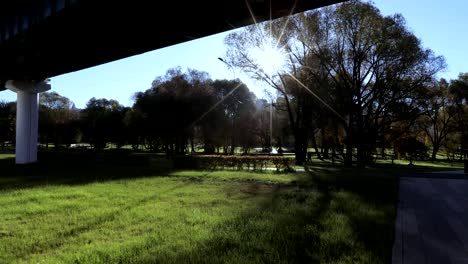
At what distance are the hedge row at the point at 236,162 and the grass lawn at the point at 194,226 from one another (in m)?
11.1

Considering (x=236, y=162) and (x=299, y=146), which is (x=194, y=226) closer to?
(x=236, y=162)

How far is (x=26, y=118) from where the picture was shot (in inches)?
1318

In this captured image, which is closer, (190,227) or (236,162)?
(190,227)

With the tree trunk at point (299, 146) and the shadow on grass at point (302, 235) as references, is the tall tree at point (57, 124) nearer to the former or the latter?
the tree trunk at point (299, 146)

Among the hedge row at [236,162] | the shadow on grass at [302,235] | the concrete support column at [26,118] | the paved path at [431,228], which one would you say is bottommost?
the paved path at [431,228]

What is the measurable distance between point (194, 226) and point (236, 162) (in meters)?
18.1

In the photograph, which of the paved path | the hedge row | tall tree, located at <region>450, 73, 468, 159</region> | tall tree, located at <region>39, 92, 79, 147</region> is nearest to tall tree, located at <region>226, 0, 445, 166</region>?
the hedge row

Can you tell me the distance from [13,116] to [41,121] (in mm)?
7805

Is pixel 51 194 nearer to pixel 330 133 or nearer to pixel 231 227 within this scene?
pixel 231 227

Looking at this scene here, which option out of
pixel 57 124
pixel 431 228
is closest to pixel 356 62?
pixel 431 228

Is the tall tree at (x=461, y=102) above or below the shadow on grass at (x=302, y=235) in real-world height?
above

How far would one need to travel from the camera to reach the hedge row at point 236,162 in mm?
25328

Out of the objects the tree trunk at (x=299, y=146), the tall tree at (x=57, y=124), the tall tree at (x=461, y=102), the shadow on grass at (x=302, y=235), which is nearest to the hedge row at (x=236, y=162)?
the tree trunk at (x=299, y=146)

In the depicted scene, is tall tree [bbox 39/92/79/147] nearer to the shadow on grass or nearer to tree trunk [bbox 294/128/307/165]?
tree trunk [bbox 294/128/307/165]
